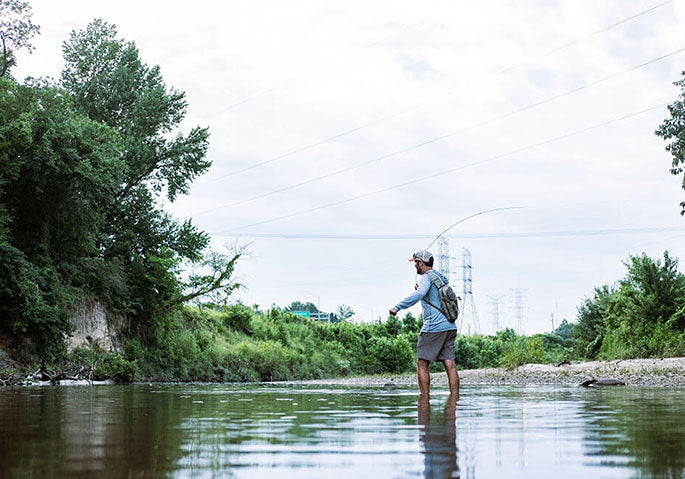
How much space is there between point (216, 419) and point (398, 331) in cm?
5544

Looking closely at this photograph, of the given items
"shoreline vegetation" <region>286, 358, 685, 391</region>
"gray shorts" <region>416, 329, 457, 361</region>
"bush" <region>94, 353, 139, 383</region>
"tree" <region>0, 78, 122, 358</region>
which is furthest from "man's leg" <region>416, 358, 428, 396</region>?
"bush" <region>94, 353, 139, 383</region>

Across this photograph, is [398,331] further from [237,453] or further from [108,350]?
[237,453]

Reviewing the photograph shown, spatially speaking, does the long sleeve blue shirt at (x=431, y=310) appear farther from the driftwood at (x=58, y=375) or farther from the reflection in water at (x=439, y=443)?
the driftwood at (x=58, y=375)

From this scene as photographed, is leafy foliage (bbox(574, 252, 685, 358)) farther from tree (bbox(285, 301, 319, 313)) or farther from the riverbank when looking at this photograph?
tree (bbox(285, 301, 319, 313))

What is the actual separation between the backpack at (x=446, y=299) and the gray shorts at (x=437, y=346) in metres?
0.23

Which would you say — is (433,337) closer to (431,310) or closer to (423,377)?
(431,310)

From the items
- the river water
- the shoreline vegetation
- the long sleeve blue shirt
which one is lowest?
the shoreline vegetation

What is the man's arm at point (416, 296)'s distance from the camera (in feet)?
35.3

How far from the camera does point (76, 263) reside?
32.2m

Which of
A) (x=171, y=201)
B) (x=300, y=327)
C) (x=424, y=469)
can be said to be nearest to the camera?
(x=424, y=469)

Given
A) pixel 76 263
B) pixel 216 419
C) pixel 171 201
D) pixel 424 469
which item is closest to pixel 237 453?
pixel 424 469

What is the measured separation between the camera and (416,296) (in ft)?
36.1

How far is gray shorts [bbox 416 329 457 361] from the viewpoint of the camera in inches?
442

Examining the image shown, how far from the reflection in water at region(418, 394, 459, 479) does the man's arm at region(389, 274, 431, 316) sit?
2561 millimetres
